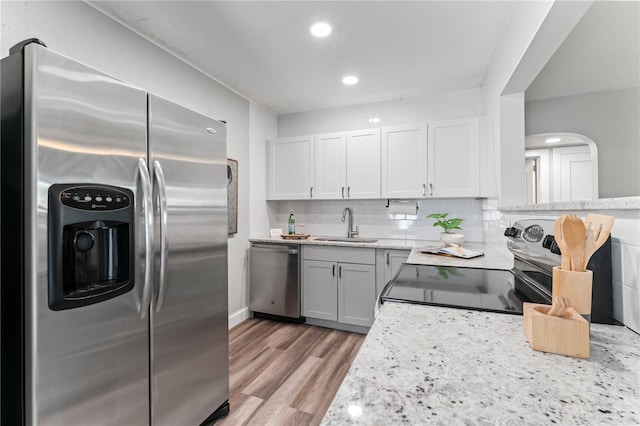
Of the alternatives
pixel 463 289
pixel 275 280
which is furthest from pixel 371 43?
pixel 275 280

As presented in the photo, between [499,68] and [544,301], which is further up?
[499,68]

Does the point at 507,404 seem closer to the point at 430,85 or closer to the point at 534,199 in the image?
the point at 430,85

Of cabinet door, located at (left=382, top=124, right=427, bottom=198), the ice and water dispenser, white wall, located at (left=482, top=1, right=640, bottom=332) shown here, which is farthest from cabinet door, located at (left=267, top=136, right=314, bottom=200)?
the ice and water dispenser

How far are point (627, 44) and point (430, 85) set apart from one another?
1419mm

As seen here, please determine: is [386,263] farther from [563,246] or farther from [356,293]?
[563,246]

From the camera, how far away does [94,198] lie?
3.44ft

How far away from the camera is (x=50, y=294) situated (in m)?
0.93

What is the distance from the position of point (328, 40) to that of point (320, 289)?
230 centimetres

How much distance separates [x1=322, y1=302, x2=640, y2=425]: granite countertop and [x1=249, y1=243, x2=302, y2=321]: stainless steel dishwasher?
2.40 meters

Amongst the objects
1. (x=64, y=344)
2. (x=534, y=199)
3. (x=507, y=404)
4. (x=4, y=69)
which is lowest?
(x=64, y=344)

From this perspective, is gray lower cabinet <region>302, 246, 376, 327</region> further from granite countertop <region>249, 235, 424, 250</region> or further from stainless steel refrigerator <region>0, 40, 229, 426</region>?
stainless steel refrigerator <region>0, 40, 229, 426</region>

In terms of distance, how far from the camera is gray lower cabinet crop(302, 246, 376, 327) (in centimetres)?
285

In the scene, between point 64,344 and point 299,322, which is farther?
point 299,322

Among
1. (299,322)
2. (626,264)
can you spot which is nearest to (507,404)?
(626,264)
